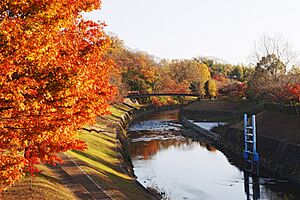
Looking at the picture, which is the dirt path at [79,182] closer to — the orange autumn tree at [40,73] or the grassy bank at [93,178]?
the grassy bank at [93,178]

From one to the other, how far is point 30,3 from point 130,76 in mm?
99907

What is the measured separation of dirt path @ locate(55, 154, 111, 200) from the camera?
1913 cm

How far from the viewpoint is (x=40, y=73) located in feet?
33.4

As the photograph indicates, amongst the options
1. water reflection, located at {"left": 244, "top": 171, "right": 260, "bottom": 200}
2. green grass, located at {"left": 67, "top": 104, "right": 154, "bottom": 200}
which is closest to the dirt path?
green grass, located at {"left": 67, "top": 104, "right": 154, "bottom": 200}

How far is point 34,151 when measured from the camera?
13711mm

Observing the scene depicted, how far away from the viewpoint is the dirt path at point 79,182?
19131 mm

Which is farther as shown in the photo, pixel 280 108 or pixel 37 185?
pixel 280 108

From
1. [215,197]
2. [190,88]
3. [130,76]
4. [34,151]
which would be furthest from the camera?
[190,88]

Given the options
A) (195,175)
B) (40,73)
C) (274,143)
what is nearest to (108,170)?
(195,175)

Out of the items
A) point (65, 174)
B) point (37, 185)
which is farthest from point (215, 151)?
point (37, 185)

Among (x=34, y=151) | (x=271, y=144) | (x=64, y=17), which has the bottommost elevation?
(x=271, y=144)

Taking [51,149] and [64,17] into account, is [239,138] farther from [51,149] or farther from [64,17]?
[64,17]

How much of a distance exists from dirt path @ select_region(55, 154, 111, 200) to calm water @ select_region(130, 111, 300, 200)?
7.30m

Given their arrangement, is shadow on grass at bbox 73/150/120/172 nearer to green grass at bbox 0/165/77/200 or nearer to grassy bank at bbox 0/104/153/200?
grassy bank at bbox 0/104/153/200
